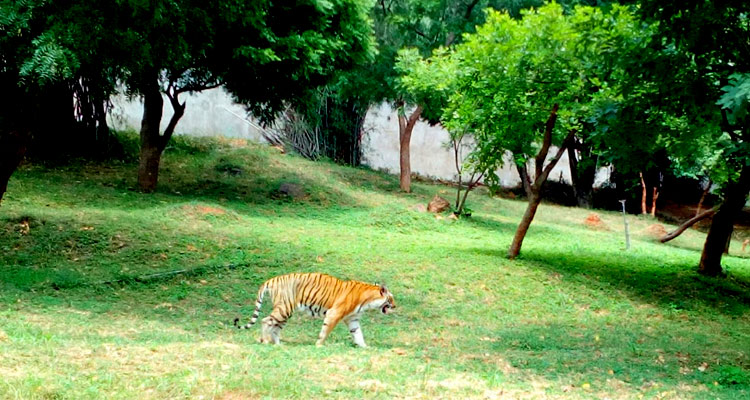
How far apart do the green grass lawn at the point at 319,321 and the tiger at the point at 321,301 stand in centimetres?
33

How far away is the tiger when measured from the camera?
23.0 ft

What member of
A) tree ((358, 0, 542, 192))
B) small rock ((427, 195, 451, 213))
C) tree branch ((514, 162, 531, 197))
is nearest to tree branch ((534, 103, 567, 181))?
tree branch ((514, 162, 531, 197))

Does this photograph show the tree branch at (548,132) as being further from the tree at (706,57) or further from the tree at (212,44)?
the tree at (212,44)

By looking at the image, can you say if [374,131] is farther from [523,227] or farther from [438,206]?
[523,227]

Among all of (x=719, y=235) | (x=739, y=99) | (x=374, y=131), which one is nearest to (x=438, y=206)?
(x=719, y=235)

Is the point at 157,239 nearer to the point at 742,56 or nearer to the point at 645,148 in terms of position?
the point at 645,148

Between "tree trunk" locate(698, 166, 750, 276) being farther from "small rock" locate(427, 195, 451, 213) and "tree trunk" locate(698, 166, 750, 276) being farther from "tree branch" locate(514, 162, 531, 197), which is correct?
"small rock" locate(427, 195, 451, 213)

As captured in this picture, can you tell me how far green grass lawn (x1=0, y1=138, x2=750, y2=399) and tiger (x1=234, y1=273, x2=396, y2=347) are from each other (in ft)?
1.10

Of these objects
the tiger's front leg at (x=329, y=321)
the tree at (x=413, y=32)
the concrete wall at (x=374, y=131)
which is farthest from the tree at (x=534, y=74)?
the concrete wall at (x=374, y=131)

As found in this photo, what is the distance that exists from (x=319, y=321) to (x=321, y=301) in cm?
198

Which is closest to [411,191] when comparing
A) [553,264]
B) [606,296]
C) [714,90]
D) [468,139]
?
[468,139]

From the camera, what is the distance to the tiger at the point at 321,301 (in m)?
7.01

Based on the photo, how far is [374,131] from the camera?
27.1m

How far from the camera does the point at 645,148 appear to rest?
10000 mm
